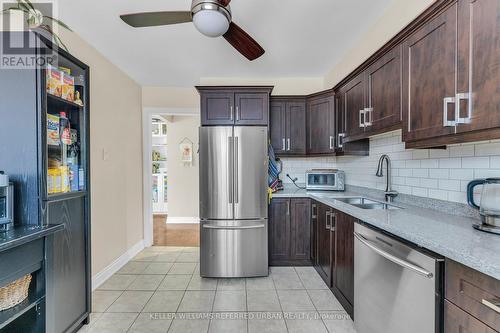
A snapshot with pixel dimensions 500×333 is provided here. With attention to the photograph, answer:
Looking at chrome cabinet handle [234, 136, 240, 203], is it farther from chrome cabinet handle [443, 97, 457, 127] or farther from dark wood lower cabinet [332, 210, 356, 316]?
chrome cabinet handle [443, 97, 457, 127]

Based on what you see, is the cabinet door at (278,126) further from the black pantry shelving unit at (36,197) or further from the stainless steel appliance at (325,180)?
the black pantry shelving unit at (36,197)

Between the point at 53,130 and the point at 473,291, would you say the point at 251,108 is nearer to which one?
the point at 53,130

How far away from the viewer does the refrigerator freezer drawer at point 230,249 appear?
108 inches

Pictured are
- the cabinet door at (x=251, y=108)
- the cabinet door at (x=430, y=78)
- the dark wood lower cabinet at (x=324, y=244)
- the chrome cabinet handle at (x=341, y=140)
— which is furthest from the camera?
the cabinet door at (x=251, y=108)

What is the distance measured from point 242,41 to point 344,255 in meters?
1.91

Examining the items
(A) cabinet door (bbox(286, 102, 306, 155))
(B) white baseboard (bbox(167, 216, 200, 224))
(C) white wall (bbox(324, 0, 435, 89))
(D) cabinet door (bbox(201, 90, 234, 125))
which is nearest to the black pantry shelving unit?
(D) cabinet door (bbox(201, 90, 234, 125))

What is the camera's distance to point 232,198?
273 cm

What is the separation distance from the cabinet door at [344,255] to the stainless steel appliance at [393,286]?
0.46 feet

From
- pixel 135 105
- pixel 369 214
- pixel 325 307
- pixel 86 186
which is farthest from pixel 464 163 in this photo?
pixel 135 105

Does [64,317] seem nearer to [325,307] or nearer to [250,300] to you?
[250,300]

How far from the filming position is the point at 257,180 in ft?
9.06

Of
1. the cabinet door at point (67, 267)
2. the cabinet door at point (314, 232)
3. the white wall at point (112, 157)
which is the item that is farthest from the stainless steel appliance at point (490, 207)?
the white wall at point (112, 157)

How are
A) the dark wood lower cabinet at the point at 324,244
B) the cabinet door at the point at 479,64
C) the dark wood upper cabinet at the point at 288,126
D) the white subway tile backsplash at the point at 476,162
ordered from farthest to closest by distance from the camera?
1. the dark wood upper cabinet at the point at 288,126
2. the dark wood lower cabinet at the point at 324,244
3. the white subway tile backsplash at the point at 476,162
4. the cabinet door at the point at 479,64

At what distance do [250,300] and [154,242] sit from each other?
2400mm
